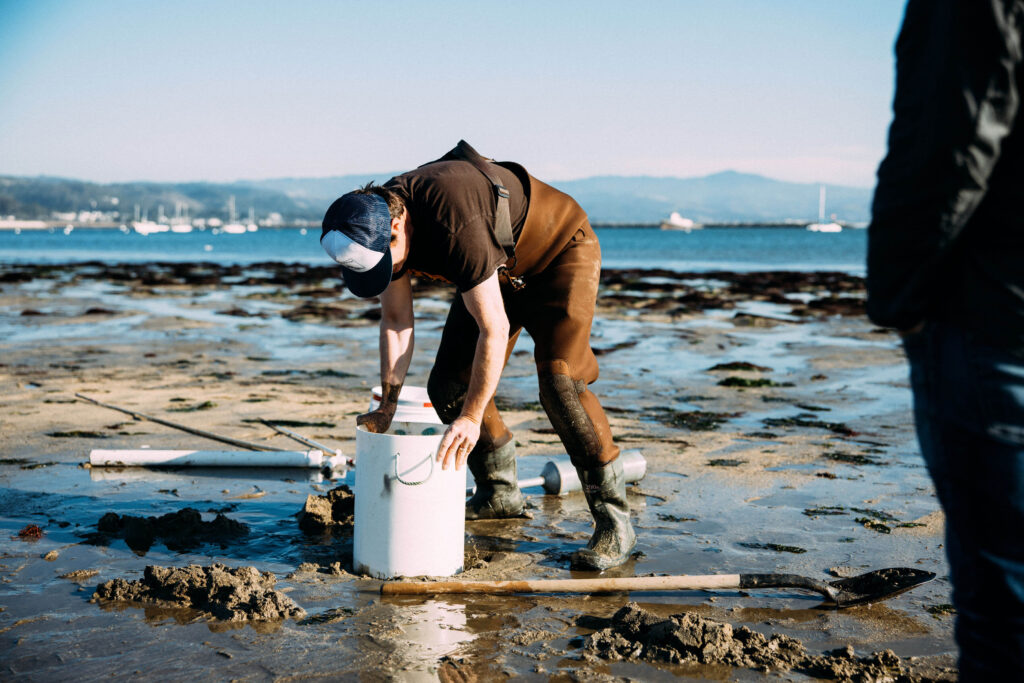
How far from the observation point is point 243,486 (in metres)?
5.27

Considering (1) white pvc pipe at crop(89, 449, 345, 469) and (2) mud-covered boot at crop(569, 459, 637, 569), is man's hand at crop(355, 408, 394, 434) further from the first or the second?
(1) white pvc pipe at crop(89, 449, 345, 469)

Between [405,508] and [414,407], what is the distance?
2.78 ft

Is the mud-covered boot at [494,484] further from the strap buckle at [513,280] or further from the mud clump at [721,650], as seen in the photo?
the mud clump at [721,650]

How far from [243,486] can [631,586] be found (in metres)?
2.65

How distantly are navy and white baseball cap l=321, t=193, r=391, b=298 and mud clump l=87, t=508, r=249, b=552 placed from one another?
1547mm

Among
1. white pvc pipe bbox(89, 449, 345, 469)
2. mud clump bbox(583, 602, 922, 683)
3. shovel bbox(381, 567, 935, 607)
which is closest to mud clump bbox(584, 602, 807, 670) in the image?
mud clump bbox(583, 602, 922, 683)

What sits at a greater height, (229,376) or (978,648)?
(978,648)

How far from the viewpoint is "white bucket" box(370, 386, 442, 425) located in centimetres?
441

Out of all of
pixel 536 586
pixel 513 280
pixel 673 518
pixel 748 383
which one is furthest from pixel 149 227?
pixel 536 586

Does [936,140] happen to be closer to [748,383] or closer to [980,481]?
[980,481]

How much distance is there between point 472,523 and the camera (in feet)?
15.6

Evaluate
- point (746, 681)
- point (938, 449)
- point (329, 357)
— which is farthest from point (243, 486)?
point (329, 357)

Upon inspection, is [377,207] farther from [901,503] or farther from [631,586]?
[901,503]

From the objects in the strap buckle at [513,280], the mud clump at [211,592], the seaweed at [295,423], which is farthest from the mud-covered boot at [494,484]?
the seaweed at [295,423]
